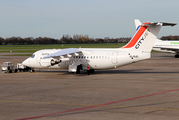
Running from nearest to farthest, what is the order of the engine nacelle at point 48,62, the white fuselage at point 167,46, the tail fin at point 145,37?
1. the tail fin at point 145,37
2. the engine nacelle at point 48,62
3. the white fuselage at point 167,46

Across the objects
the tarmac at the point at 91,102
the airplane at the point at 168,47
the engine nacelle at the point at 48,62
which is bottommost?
the tarmac at the point at 91,102

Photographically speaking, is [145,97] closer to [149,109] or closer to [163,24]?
[149,109]

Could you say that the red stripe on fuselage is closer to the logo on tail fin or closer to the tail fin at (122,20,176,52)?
the tail fin at (122,20,176,52)

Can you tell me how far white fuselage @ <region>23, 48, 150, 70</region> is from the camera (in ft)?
96.2

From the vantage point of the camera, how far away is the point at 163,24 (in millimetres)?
28125

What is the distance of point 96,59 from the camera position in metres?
30.7

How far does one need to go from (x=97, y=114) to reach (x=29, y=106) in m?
4.84

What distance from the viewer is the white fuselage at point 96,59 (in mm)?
29328

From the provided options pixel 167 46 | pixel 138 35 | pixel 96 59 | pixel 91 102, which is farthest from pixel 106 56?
pixel 167 46

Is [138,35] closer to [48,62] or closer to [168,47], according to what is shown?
[48,62]

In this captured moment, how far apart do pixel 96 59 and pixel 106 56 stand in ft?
4.70

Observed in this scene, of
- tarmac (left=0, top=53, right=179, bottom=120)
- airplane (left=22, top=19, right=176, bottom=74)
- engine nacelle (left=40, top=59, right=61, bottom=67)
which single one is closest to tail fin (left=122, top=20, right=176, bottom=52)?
airplane (left=22, top=19, right=176, bottom=74)

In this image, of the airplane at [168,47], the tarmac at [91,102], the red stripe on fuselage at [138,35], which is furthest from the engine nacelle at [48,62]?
the airplane at [168,47]

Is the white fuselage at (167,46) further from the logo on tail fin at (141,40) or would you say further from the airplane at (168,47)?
the logo on tail fin at (141,40)
